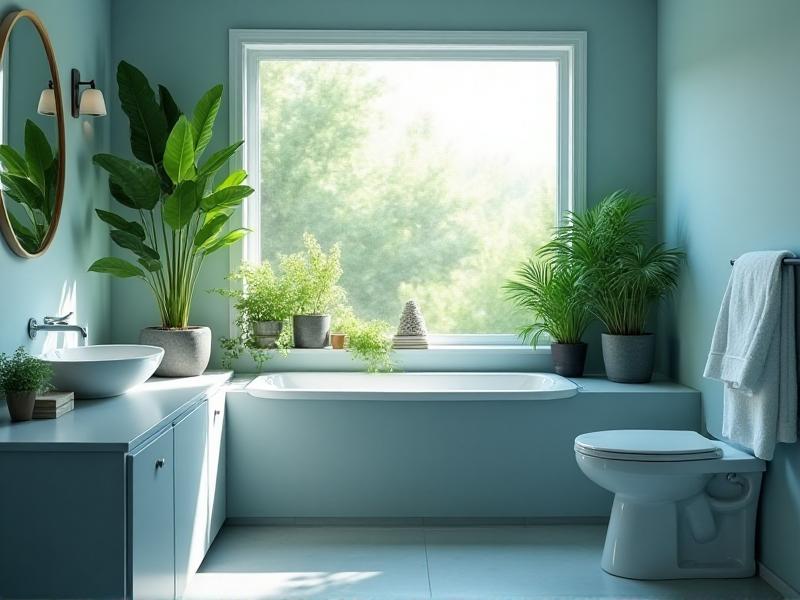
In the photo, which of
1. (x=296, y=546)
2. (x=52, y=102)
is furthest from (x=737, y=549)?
(x=52, y=102)

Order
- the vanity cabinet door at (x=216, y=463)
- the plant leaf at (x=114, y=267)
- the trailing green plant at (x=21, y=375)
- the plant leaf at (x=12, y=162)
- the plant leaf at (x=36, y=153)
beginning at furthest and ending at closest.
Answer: the plant leaf at (x=114, y=267)
the vanity cabinet door at (x=216, y=463)
the plant leaf at (x=36, y=153)
the plant leaf at (x=12, y=162)
the trailing green plant at (x=21, y=375)

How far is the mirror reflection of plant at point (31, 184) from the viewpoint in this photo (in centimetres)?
304

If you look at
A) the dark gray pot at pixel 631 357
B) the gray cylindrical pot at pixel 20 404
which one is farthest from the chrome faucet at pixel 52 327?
the dark gray pot at pixel 631 357

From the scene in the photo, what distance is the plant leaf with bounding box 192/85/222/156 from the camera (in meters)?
3.97

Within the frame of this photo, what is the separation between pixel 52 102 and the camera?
3426 mm

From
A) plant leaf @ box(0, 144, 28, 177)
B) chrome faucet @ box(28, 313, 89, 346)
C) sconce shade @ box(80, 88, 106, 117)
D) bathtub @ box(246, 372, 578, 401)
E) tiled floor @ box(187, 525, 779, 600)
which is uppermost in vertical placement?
sconce shade @ box(80, 88, 106, 117)

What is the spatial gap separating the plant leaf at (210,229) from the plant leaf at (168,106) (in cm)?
52

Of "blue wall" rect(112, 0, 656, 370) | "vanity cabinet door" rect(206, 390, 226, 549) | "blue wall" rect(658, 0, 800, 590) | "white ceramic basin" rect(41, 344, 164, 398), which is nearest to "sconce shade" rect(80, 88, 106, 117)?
"blue wall" rect(112, 0, 656, 370)

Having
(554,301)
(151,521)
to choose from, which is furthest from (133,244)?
(554,301)

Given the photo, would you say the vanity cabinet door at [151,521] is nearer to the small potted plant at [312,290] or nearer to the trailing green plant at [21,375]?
the trailing green plant at [21,375]

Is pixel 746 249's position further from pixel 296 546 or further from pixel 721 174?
pixel 296 546

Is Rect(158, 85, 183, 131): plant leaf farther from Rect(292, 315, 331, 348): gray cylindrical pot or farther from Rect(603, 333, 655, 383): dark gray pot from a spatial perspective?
Rect(603, 333, 655, 383): dark gray pot

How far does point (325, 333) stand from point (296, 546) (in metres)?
1.16

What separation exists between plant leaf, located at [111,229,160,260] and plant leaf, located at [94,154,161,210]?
167 mm
